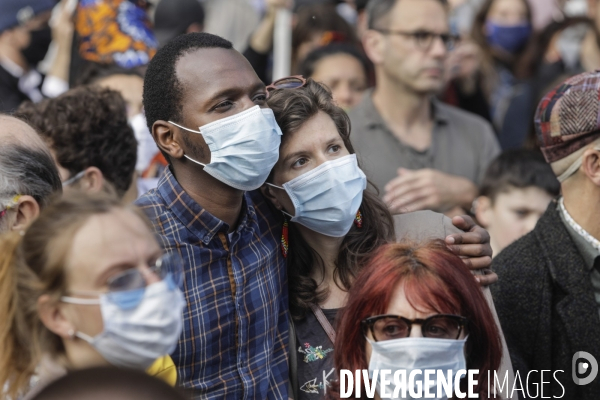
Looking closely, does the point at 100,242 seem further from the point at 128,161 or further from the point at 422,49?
the point at 422,49

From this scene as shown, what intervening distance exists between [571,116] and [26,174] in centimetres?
214

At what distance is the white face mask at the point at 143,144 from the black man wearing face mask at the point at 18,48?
115 centimetres

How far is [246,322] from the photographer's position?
303 cm

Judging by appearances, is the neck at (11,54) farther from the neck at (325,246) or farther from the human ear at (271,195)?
the neck at (325,246)

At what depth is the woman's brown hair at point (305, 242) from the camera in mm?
3289

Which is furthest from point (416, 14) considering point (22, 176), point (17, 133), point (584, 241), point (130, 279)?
point (130, 279)

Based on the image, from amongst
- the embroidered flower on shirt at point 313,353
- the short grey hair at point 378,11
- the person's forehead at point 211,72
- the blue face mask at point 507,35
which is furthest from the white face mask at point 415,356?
the blue face mask at point 507,35

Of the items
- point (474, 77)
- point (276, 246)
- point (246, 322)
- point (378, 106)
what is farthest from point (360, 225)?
point (474, 77)

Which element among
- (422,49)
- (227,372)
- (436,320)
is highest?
(422,49)

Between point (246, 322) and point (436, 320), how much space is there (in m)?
0.70

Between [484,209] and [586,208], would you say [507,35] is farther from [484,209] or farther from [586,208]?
[586,208]

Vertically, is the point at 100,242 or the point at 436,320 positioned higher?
the point at 100,242

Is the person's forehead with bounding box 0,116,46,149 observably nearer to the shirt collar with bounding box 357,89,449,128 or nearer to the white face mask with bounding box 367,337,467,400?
the white face mask with bounding box 367,337,467,400

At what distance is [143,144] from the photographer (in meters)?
4.98
